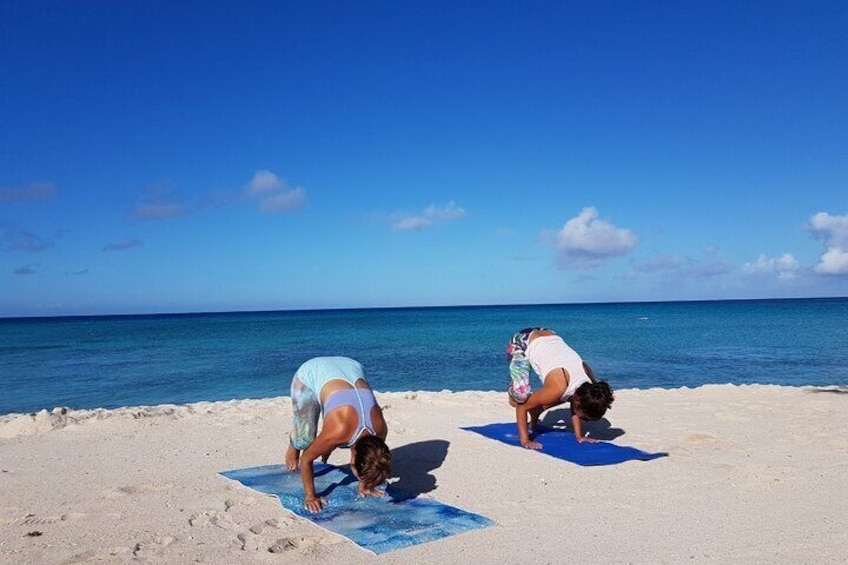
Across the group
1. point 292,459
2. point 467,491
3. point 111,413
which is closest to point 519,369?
point 467,491

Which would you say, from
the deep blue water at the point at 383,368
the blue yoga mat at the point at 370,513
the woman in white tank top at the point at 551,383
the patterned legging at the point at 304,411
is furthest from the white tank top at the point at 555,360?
the deep blue water at the point at 383,368

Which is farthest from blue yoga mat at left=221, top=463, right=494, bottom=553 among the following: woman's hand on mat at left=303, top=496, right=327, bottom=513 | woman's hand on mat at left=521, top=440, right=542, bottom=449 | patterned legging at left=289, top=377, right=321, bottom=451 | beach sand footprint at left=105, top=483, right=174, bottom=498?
woman's hand on mat at left=521, top=440, right=542, bottom=449

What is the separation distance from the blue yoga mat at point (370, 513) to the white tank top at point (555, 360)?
89.6 inches

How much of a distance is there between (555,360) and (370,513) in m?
2.91

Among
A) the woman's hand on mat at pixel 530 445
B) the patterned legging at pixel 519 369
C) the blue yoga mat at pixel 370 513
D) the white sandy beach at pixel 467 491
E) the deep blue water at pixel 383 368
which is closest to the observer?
the white sandy beach at pixel 467 491

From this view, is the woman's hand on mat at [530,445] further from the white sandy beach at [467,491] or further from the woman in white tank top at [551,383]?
the white sandy beach at [467,491]

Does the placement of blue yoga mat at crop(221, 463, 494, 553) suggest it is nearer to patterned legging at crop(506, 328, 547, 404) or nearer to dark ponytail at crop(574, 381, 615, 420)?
patterned legging at crop(506, 328, 547, 404)

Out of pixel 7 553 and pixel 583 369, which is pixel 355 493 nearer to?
pixel 7 553

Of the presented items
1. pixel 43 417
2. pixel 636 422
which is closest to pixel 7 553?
pixel 43 417

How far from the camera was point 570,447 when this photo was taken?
22.2 feet

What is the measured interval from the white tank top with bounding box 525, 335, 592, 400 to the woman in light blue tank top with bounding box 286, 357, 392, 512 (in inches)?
98.5

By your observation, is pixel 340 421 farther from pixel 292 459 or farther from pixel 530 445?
pixel 530 445

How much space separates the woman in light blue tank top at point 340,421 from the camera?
4.48 metres

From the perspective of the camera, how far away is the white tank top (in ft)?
21.9
